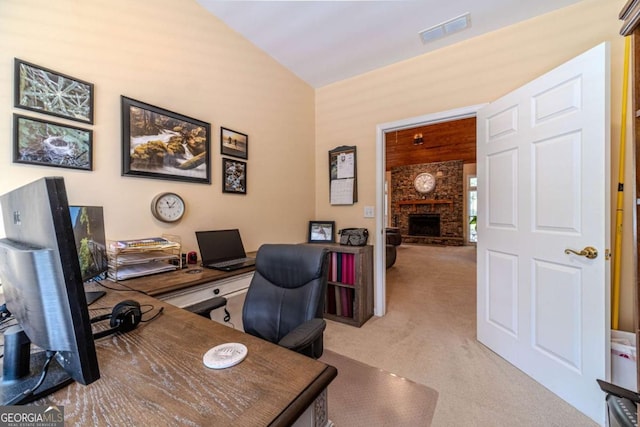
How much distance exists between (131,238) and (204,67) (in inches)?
57.4

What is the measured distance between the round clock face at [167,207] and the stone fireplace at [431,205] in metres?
7.84

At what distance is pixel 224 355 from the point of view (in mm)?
700

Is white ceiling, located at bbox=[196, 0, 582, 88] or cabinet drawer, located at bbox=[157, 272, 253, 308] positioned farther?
white ceiling, located at bbox=[196, 0, 582, 88]

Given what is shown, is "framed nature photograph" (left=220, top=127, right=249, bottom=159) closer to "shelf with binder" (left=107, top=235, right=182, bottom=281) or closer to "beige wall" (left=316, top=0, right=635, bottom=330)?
"shelf with binder" (left=107, top=235, right=182, bottom=281)

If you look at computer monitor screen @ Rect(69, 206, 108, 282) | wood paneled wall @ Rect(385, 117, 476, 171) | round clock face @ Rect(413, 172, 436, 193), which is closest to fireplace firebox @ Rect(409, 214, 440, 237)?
round clock face @ Rect(413, 172, 436, 193)

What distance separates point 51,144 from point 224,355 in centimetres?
151

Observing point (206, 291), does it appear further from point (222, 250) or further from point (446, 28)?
point (446, 28)

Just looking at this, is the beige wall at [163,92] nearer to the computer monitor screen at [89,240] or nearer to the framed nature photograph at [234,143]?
the framed nature photograph at [234,143]

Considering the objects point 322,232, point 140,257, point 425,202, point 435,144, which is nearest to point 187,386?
point 140,257

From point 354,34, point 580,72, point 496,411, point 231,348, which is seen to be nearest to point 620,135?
point 580,72

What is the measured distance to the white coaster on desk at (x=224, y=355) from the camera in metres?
0.66

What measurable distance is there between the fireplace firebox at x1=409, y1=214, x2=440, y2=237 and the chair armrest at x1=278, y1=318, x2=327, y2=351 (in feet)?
26.1

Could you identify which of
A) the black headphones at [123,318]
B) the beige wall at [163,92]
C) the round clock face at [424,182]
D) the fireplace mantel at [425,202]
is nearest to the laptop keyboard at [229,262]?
the beige wall at [163,92]

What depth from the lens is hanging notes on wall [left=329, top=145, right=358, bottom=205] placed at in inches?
118
